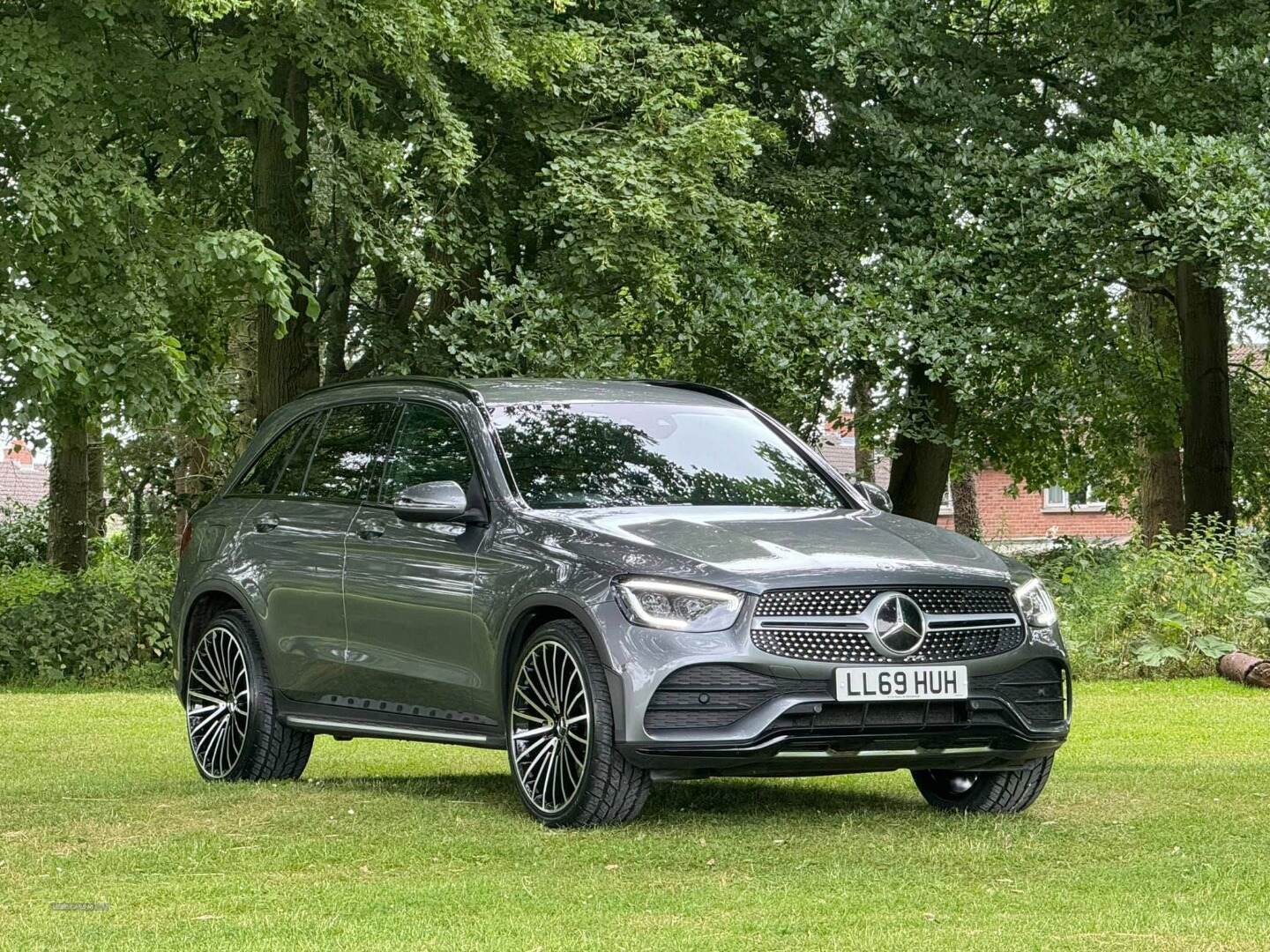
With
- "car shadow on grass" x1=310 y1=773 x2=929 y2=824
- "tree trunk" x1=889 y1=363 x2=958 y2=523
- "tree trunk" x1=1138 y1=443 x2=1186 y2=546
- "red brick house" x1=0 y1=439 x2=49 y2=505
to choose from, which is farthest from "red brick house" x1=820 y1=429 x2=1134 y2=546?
"car shadow on grass" x1=310 y1=773 x2=929 y2=824

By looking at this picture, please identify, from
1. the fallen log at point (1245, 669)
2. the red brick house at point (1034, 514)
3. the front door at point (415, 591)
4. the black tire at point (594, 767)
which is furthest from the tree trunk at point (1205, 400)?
the red brick house at point (1034, 514)

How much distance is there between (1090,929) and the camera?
5980 mm

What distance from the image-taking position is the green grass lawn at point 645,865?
598 cm

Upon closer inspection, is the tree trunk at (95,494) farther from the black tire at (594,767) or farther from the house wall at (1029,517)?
the house wall at (1029,517)

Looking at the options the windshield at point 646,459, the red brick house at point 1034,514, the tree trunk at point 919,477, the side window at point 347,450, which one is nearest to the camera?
the windshield at point 646,459

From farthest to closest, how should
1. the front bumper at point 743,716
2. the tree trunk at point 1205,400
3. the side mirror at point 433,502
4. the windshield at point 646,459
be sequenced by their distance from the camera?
1. the tree trunk at point 1205,400
2. the windshield at point 646,459
3. the side mirror at point 433,502
4. the front bumper at point 743,716

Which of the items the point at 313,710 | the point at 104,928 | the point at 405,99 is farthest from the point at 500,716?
the point at 405,99

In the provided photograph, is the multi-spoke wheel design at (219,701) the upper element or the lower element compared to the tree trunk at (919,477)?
lower

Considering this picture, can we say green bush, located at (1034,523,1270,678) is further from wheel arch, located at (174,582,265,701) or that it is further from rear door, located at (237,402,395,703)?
rear door, located at (237,402,395,703)

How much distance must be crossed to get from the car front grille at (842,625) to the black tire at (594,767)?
65 cm

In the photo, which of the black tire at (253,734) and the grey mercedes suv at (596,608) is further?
the black tire at (253,734)

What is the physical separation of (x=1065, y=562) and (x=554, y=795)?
16676 millimetres

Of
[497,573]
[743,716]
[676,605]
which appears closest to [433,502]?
[497,573]

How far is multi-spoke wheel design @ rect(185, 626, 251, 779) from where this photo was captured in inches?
412
